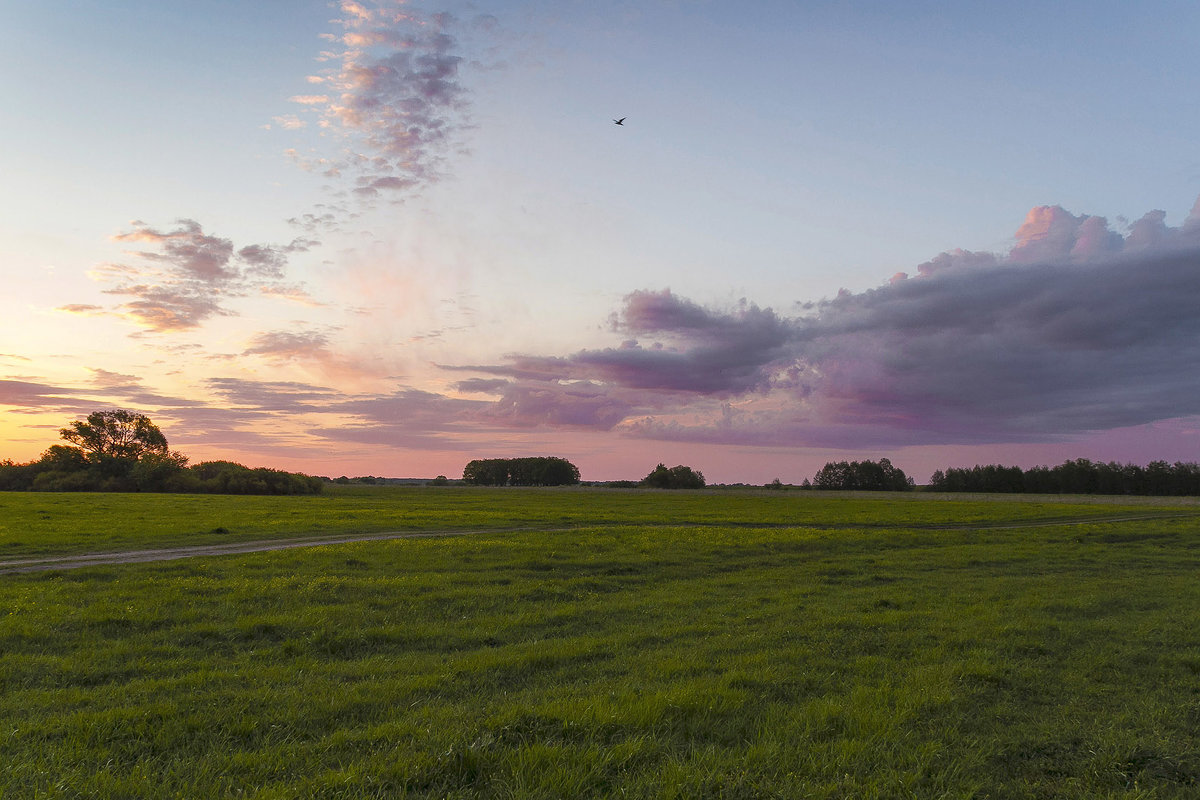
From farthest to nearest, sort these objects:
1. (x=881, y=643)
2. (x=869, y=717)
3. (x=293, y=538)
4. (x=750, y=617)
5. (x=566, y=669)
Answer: (x=293, y=538), (x=750, y=617), (x=881, y=643), (x=566, y=669), (x=869, y=717)

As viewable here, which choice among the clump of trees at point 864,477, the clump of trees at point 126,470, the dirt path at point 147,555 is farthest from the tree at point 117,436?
the clump of trees at point 864,477

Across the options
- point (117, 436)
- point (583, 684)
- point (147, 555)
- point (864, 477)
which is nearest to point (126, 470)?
point (117, 436)

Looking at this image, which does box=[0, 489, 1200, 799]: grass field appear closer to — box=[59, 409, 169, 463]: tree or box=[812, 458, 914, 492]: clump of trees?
box=[59, 409, 169, 463]: tree

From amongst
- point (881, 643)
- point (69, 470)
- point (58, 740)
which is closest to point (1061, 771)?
point (881, 643)

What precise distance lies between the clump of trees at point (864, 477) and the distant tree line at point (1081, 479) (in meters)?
9.67

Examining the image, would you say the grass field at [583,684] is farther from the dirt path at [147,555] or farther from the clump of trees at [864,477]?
the clump of trees at [864,477]

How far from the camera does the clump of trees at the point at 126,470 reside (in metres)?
106

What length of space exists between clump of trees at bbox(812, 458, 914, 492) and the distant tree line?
9673mm

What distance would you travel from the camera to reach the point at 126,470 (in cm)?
10769

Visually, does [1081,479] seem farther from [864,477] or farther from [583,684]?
[583,684]

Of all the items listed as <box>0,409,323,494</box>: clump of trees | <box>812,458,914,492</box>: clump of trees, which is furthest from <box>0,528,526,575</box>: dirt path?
<box>812,458,914,492</box>: clump of trees

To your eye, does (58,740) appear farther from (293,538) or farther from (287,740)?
(293,538)

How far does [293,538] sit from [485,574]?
16.7m

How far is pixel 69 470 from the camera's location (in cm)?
10812
